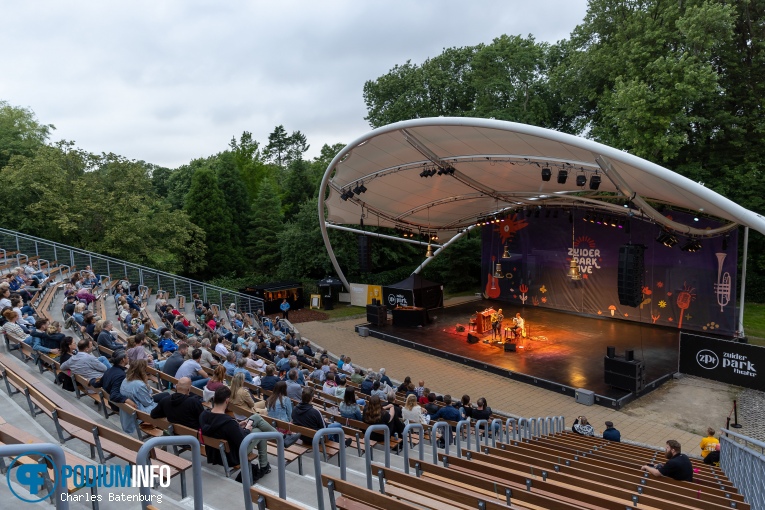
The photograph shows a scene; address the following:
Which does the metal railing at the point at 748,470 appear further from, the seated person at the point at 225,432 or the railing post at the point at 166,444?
the railing post at the point at 166,444

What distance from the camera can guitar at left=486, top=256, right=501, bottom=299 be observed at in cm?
2819

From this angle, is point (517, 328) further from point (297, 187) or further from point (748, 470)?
point (297, 187)

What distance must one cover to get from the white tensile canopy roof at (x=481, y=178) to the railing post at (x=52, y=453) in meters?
11.1

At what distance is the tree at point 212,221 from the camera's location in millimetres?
30469

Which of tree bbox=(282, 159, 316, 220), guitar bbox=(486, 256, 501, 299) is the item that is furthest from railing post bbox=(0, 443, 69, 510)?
tree bbox=(282, 159, 316, 220)

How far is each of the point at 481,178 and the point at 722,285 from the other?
1099 centimetres

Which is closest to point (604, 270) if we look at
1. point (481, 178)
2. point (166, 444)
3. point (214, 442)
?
point (481, 178)

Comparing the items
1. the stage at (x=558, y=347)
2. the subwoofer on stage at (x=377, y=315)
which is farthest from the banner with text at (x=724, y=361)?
the subwoofer on stage at (x=377, y=315)

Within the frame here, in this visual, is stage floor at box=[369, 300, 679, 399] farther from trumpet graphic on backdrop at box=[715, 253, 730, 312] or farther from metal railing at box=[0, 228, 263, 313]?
metal railing at box=[0, 228, 263, 313]

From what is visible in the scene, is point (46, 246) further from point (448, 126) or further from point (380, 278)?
point (380, 278)

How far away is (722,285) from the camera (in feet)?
63.6

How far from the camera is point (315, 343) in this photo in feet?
64.5

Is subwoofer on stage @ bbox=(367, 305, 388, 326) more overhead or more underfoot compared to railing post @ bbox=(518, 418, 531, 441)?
more underfoot

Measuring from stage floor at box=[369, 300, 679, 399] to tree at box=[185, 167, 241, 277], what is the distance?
1363 centimetres
